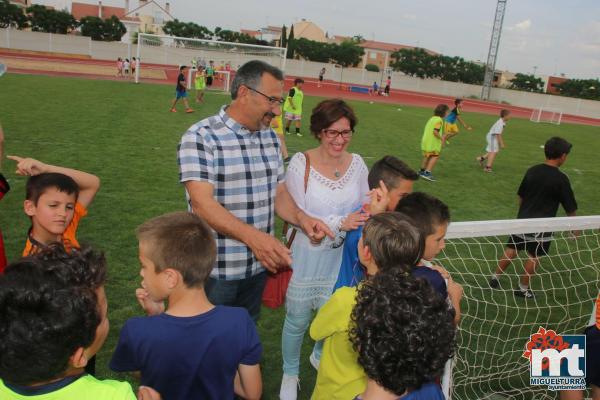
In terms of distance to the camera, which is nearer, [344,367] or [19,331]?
[19,331]

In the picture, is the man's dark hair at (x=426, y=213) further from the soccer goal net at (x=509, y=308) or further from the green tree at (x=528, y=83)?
the green tree at (x=528, y=83)

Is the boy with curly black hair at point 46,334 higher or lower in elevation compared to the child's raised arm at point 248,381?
higher

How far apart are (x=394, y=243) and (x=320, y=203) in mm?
1189

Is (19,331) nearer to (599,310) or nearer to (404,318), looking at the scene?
(404,318)

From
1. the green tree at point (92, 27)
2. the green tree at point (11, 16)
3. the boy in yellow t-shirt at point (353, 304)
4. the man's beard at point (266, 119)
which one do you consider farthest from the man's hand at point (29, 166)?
the green tree at point (92, 27)

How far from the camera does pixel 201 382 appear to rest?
201 cm

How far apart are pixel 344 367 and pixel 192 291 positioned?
0.88 meters

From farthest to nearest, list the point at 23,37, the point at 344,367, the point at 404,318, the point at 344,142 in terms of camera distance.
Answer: the point at 23,37
the point at 344,142
the point at 344,367
the point at 404,318

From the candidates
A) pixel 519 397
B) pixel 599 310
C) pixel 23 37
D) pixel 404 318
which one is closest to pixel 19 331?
pixel 404 318

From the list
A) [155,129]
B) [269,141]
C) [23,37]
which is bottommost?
[155,129]

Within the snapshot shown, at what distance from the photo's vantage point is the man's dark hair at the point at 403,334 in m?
1.62

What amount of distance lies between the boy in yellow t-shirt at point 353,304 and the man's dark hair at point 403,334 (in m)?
0.52

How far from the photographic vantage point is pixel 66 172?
11.1 feet

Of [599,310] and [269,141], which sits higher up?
[269,141]
